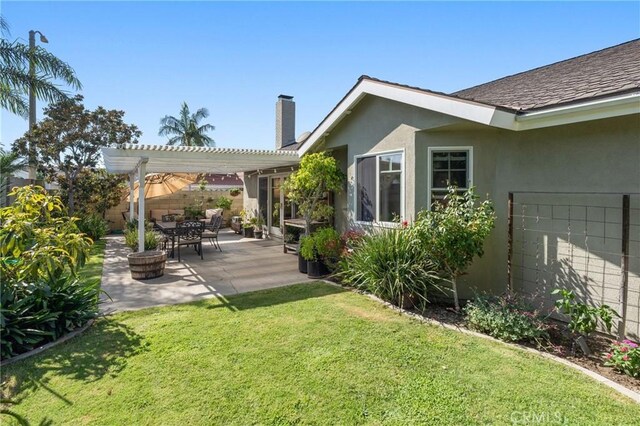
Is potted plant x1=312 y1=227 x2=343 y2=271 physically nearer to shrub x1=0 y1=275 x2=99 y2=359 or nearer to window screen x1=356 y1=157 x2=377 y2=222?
window screen x1=356 y1=157 x2=377 y2=222

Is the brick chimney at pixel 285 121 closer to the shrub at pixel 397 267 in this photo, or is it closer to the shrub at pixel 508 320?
→ the shrub at pixel 397 267

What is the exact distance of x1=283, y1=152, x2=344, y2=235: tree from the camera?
9.84 meters

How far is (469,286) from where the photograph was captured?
730 centimetres

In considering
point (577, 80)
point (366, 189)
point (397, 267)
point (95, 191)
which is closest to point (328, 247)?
point (366, 189)

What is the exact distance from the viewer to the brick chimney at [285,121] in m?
19.4

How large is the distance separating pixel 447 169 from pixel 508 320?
137 inches

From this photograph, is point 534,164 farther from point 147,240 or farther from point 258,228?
point 258,228

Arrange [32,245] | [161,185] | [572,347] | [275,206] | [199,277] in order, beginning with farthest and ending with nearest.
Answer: [161,185], [275,206], [199,277], [32,245], [572,347]

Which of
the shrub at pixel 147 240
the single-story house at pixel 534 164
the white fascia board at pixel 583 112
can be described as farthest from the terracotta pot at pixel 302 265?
the white fascia board at pixel 583 112

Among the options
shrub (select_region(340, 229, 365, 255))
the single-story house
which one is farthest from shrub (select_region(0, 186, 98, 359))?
the single-story house

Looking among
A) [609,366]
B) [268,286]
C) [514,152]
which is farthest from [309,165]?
[609,366]

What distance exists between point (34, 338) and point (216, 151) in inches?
257

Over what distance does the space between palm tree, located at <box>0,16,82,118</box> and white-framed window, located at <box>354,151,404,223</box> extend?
11.9m

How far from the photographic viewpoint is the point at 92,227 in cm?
1608
